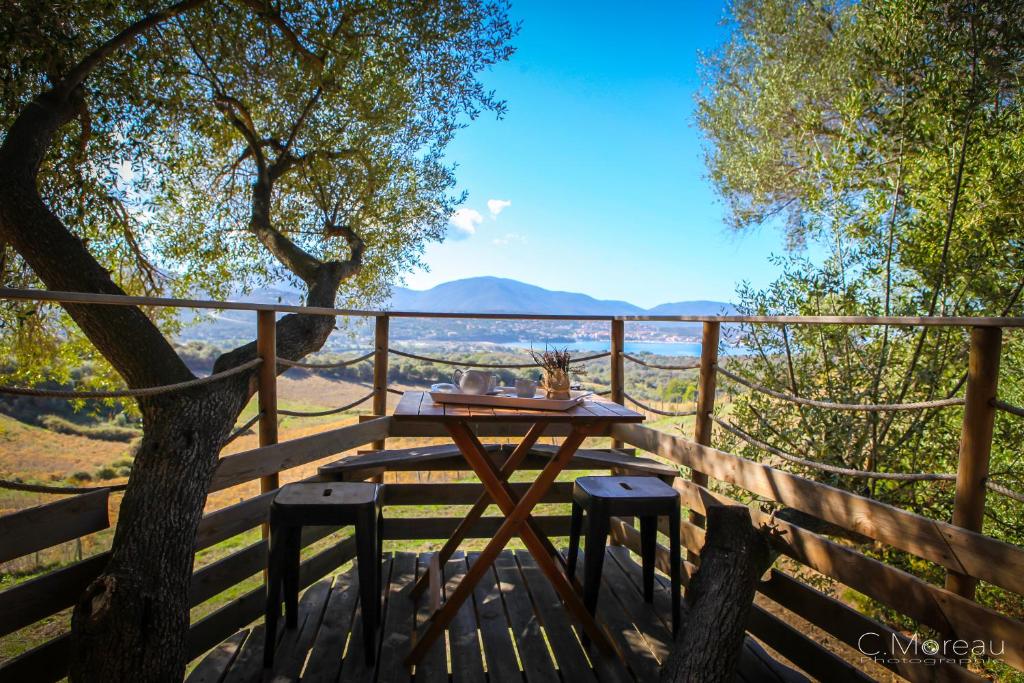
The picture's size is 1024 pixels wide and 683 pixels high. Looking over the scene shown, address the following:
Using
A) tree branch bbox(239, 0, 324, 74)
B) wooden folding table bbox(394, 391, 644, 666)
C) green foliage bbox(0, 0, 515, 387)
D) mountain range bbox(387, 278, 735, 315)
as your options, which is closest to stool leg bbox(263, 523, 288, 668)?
wooden folding table bbox(394, 391, 644, 666)

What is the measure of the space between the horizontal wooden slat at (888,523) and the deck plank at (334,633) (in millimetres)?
1636

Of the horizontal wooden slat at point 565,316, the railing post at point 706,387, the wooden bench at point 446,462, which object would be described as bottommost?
the wooden bench at point 446,462

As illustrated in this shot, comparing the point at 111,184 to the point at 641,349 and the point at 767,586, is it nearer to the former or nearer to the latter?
the point at 641,349

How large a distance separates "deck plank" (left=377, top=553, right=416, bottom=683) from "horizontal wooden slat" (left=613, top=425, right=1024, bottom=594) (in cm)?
143

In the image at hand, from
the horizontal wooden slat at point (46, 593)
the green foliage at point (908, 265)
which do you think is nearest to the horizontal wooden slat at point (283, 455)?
the horizontal wooden slat at point (46, 593)

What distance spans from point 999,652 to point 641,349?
263 cm

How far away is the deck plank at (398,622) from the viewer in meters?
2.01

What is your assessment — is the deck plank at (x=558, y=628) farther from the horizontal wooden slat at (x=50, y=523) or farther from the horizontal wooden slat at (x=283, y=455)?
the horizontal wooden slat at (x=50, y=523)

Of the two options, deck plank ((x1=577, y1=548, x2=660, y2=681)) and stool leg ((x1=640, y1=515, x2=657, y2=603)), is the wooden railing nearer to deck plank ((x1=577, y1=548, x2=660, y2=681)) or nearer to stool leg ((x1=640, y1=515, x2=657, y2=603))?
stool leg ((x1=640, y1=515, x2=657, y2=603))

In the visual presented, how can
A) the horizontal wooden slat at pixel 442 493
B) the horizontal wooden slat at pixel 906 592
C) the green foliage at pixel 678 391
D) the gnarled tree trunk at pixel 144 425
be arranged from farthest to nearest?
the green foliage at pixel 678 391 → the horizontal wooden slat at pixel 442 493 → the gnarled tree trunk at pixel 144 425 → the horizontal wooden slat at pixel 906 592

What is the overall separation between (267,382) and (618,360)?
224cm

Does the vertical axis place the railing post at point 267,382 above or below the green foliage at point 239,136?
below

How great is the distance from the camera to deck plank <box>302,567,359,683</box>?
Result: 196 centimetres

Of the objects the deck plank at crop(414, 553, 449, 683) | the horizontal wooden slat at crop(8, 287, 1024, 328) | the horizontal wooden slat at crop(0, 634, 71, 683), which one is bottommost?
the deck plank at crop(414, 553, 449, 683)
